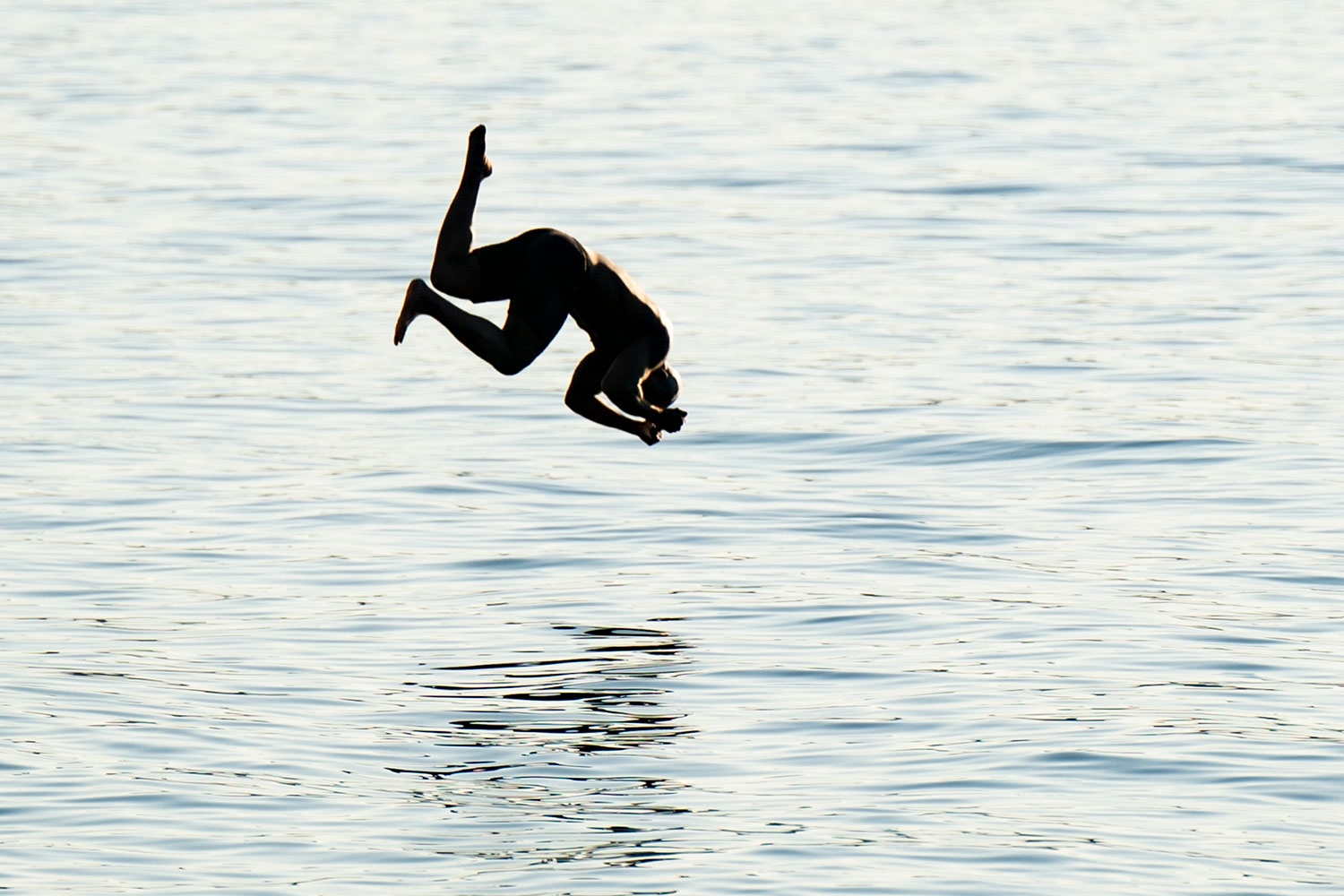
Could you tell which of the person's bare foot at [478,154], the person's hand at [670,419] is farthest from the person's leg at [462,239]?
the person's hand at [670,419]

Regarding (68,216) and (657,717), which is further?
(68,216)

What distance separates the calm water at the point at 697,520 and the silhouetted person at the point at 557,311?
2.36m

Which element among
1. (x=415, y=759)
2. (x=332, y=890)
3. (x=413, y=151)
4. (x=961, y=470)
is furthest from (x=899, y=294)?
(x=332, y=890)

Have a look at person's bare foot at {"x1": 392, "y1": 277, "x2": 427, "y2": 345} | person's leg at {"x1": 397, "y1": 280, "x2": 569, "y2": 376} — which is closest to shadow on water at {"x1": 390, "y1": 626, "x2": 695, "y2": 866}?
person's leg at {"x1": 397, "y1": 280, "x2": 569, "y2": 376}

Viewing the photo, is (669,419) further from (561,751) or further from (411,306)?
(561,751)

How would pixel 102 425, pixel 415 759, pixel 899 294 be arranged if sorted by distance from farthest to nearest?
pixel 899 294
pixel 102 425
pixel 415 759

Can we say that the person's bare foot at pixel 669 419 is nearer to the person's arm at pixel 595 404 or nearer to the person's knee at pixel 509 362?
the person's arm at pixel 595 404

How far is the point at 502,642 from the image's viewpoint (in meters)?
19.6

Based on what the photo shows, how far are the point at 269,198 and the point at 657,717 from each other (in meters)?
27.3

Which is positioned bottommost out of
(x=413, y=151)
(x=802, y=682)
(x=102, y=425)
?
(x=413, y=151)

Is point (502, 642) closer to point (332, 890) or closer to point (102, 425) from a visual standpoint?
point (332, 890)

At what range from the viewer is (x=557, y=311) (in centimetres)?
1548

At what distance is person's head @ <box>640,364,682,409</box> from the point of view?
1582 cm

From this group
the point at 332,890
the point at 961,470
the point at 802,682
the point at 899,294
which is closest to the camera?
the point at 332,890
